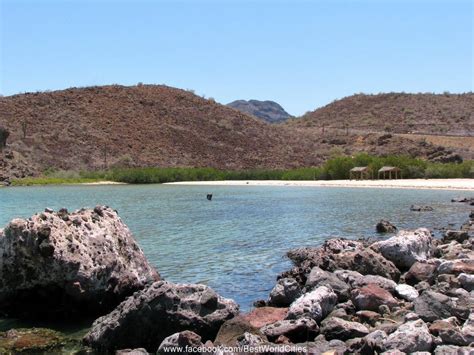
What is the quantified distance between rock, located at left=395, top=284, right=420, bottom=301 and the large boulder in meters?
4.75

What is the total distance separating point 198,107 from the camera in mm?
101125

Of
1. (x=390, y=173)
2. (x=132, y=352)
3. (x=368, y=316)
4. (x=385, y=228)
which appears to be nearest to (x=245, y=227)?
(x=385, y=228)

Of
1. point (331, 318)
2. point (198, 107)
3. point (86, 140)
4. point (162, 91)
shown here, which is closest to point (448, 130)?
point (198, 107)

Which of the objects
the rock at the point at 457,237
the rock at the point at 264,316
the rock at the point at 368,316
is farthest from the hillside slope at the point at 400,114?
the rock at the point at 264,316

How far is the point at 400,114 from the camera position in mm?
116750

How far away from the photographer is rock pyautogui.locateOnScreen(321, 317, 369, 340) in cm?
857

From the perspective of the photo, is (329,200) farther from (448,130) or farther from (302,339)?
(448,130)

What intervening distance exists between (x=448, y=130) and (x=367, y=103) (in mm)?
30061

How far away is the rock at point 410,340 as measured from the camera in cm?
759

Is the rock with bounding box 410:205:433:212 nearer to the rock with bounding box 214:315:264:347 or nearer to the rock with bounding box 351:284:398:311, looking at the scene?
the rock with bounding box 351:284:398:311

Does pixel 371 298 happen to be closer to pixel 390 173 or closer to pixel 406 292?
pixel 406 292

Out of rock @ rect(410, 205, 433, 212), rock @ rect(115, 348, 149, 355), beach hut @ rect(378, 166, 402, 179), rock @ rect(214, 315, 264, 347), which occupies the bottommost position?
rock @ rect(115, 348, 149, 355)

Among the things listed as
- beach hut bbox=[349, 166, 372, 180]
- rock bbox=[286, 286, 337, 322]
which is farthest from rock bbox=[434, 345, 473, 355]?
beach hut bbox=[349, 166, 372, 180]

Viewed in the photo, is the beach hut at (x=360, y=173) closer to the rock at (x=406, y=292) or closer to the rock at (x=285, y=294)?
the rock at (x=406, y=292)
